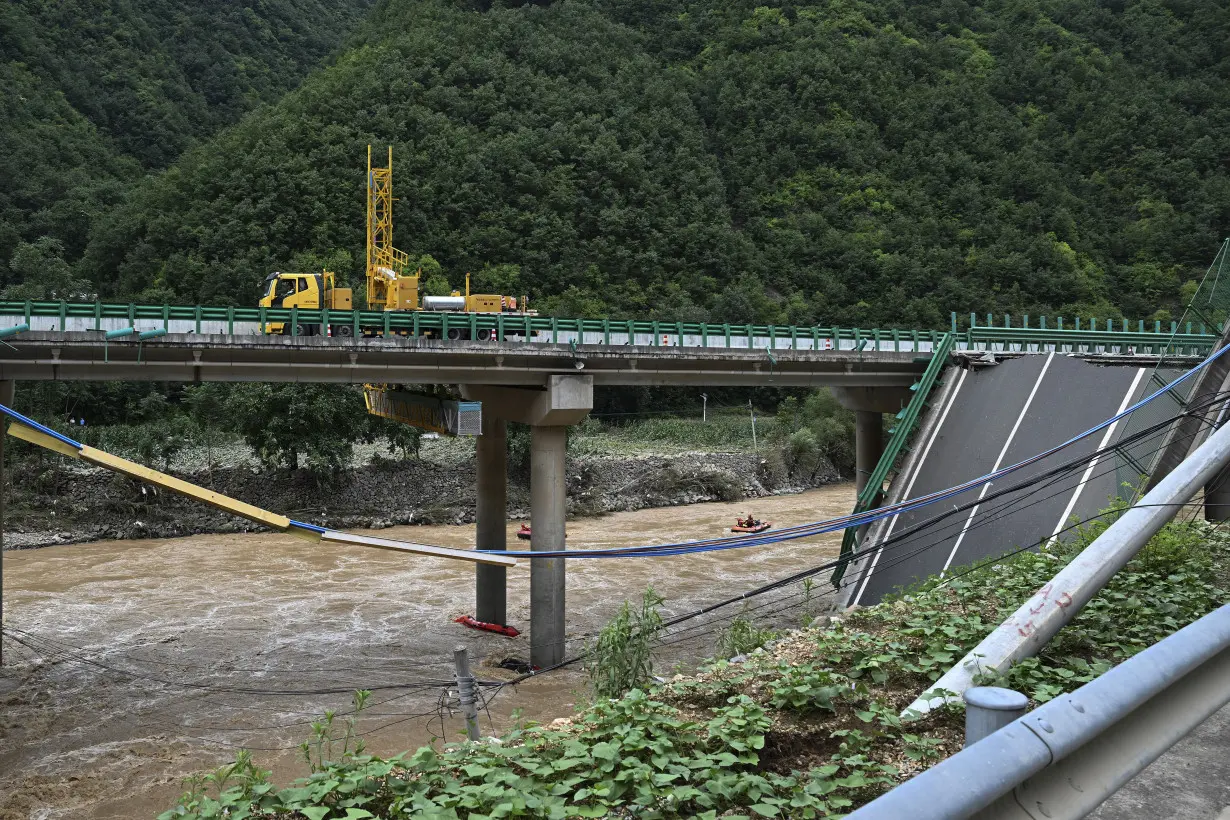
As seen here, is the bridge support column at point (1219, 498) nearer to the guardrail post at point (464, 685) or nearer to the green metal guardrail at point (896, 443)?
the guardrail post at point (464, 685)

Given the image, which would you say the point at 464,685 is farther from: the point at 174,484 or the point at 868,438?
the point at 868,438

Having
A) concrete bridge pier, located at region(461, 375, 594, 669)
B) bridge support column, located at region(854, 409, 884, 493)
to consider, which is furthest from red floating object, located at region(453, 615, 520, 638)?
bridge support column, located at region(854, 409, 884, 493)

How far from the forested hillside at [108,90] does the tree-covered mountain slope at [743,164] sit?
828 centimetres

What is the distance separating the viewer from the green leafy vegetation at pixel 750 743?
448 centimetres

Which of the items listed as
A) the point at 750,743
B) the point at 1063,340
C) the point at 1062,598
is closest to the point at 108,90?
the point at 1063,340

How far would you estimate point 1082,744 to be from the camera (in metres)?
2.30

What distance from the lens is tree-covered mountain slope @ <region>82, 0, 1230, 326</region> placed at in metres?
64.3

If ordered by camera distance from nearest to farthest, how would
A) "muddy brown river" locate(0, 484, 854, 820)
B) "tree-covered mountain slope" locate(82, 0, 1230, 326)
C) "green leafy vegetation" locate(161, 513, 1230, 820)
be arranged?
"green leafy vegetation" locate(161, 513, 1230, 820) → "muddy brown river" locate(0, 484, 854, 820) → "tree-covered mountain slope" locate(82, 0, 1230, 326)

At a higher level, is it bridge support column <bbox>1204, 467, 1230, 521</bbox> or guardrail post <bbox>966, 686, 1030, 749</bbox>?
guardrail post <bbox>966, 686, 1030, 749</bbox>

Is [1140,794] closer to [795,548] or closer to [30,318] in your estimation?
[30,318]

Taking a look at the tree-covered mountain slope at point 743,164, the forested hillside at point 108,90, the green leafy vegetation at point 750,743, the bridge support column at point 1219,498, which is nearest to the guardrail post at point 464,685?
the green leafy vegetation at point 750,743

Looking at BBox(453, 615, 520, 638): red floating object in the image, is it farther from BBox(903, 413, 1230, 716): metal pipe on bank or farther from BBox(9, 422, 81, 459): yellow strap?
BBox(903, 413, 1230, 716): metal pipe on bank

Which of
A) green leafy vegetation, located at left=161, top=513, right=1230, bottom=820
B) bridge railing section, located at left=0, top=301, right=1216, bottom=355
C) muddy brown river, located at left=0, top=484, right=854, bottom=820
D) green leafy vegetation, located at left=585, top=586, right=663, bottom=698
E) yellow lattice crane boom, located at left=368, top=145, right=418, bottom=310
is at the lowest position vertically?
muddy brown river, located at left=0, top=484, right=854, bottom=820

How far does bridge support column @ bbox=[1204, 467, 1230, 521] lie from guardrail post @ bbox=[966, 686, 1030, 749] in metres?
9.82
